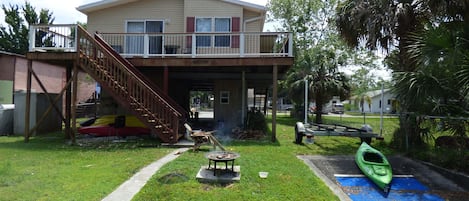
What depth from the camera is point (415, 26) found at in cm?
995

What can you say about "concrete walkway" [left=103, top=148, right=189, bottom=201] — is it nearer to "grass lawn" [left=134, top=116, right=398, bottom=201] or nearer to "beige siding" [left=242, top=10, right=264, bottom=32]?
"grass lawn" [left=134, top=116, right=398, bottom=201]

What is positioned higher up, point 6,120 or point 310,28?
point 310,28

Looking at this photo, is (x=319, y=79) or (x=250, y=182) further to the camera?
(x=319, y=79)

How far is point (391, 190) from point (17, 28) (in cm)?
3856

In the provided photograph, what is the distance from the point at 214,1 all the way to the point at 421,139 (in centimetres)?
989

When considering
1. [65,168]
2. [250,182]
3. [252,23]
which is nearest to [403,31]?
[252,23]

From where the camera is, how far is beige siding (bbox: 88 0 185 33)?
48.7ft

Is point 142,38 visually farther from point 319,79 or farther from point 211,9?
point 319,79

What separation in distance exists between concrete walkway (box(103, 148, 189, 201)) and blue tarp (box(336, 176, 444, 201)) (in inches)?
145

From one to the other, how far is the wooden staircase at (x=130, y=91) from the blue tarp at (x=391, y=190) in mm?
5582

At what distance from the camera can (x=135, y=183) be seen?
19.0ft

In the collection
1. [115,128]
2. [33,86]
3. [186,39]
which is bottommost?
[115,128]

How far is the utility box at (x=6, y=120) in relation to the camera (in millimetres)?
13087

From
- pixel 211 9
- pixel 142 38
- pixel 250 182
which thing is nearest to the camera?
pixel 250 182
